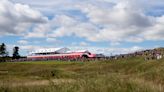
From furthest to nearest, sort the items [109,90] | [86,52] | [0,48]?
[0,48] → [86,52] → [109,90]

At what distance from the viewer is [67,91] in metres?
14.2

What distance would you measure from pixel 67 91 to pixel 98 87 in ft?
4.00

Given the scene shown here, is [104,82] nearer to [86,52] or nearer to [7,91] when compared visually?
[7,91]

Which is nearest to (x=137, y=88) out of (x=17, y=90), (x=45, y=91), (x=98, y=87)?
(x=98, y=87)

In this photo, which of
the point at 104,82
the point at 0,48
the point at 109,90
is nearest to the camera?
the point at 109,90

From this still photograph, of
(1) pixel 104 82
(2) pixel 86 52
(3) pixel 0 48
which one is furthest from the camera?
(3) pixel 0 48

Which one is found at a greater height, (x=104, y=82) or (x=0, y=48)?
(x=0, y=48)

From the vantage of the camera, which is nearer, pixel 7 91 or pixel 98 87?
pixel 98 87

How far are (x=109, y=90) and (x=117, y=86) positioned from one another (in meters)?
0.46

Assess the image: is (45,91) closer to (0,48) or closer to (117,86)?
(117,86)

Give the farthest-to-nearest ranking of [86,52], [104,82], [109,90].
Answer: [86,52] → [104,82] → [109,90]

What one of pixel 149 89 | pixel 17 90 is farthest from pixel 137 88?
pixel 17 90

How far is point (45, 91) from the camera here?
48.2 feet

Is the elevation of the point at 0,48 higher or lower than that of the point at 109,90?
higher
